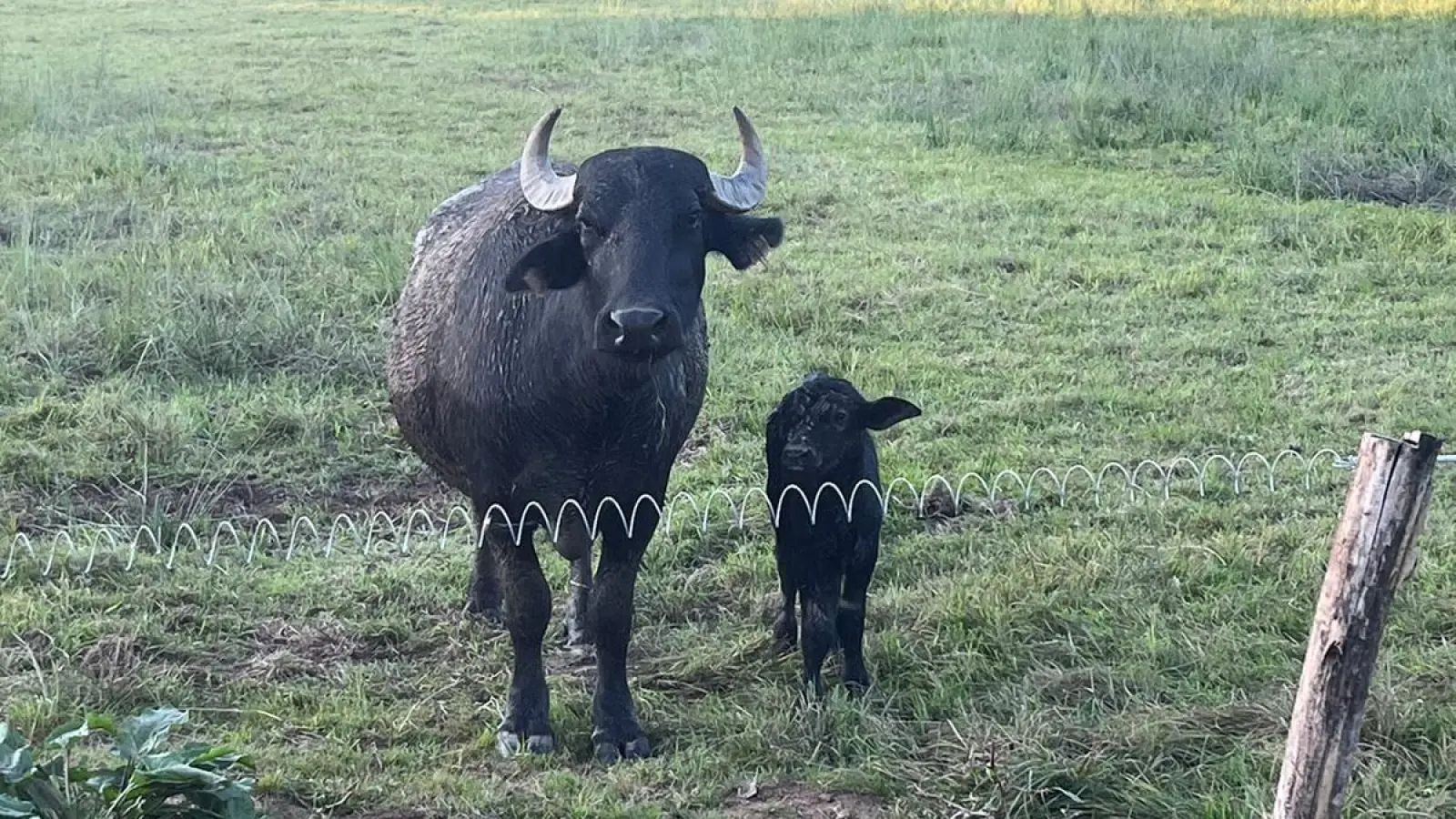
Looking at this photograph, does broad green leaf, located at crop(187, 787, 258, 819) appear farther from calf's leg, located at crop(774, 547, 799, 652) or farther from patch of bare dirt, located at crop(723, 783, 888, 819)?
calf's leg, located at crop(774, 547, 799, 652)

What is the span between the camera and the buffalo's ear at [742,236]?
188 inches

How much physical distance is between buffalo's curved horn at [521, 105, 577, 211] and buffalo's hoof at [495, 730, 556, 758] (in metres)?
1.42

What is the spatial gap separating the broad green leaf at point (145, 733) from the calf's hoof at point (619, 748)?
1188 mm

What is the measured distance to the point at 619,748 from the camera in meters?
4.73

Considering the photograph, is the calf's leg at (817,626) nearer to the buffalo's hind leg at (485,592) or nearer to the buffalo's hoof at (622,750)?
the buffalo's hoof at (622,750)

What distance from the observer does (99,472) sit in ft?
21.7

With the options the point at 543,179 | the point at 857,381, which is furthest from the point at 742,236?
the point at 857,381

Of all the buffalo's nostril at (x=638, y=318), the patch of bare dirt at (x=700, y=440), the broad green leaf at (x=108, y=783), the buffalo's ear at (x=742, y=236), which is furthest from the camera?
the patch of bare dirt at (x=700, y=440)

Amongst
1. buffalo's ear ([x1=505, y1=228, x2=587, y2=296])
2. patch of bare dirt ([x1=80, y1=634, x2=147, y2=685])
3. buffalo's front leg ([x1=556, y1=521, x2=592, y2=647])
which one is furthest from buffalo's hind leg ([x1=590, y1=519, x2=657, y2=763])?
patch of bare dirt ([x1=80, y1=634, x2=147, y2=685])

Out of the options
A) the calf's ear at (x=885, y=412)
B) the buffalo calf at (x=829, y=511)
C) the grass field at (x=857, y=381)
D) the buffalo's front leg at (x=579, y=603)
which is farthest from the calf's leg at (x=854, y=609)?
the buffalo's front leg at (x=579, y=603)

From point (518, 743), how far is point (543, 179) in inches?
59.8

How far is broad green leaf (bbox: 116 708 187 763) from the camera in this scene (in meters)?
3.79

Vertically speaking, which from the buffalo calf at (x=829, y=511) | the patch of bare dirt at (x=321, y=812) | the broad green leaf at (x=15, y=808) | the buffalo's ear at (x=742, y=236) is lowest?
the patch of bare dirt at (x=321, y=812)

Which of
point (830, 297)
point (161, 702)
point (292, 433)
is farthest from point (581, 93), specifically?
point (161, 702)
